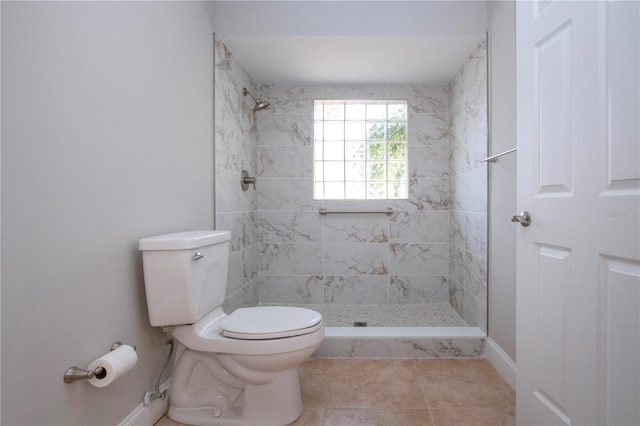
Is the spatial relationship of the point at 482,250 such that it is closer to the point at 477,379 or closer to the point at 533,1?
the point at 477,379

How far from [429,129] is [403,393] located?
7.14 ft

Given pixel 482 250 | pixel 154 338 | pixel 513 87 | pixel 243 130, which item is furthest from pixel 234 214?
pixel 513 87

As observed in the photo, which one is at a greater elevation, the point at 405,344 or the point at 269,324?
the point at 269,324

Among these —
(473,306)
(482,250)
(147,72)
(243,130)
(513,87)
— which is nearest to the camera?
(147,72)

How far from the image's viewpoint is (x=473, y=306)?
2.35 meters

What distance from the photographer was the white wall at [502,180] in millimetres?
1795

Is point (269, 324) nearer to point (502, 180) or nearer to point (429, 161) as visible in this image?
point (502, 180)

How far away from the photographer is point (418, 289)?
9.86ft

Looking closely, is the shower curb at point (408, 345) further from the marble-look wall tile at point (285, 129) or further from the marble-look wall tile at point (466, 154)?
the marble-look wall tile at point (285, 129)

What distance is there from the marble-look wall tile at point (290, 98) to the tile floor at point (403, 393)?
2094 millimetres

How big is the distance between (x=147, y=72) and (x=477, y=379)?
7.26 ft

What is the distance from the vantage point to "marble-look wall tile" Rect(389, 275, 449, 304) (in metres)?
2.99

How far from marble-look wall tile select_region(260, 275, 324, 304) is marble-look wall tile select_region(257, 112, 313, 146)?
4.00ft

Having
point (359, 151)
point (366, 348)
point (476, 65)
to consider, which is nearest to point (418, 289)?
point (366, 348)
